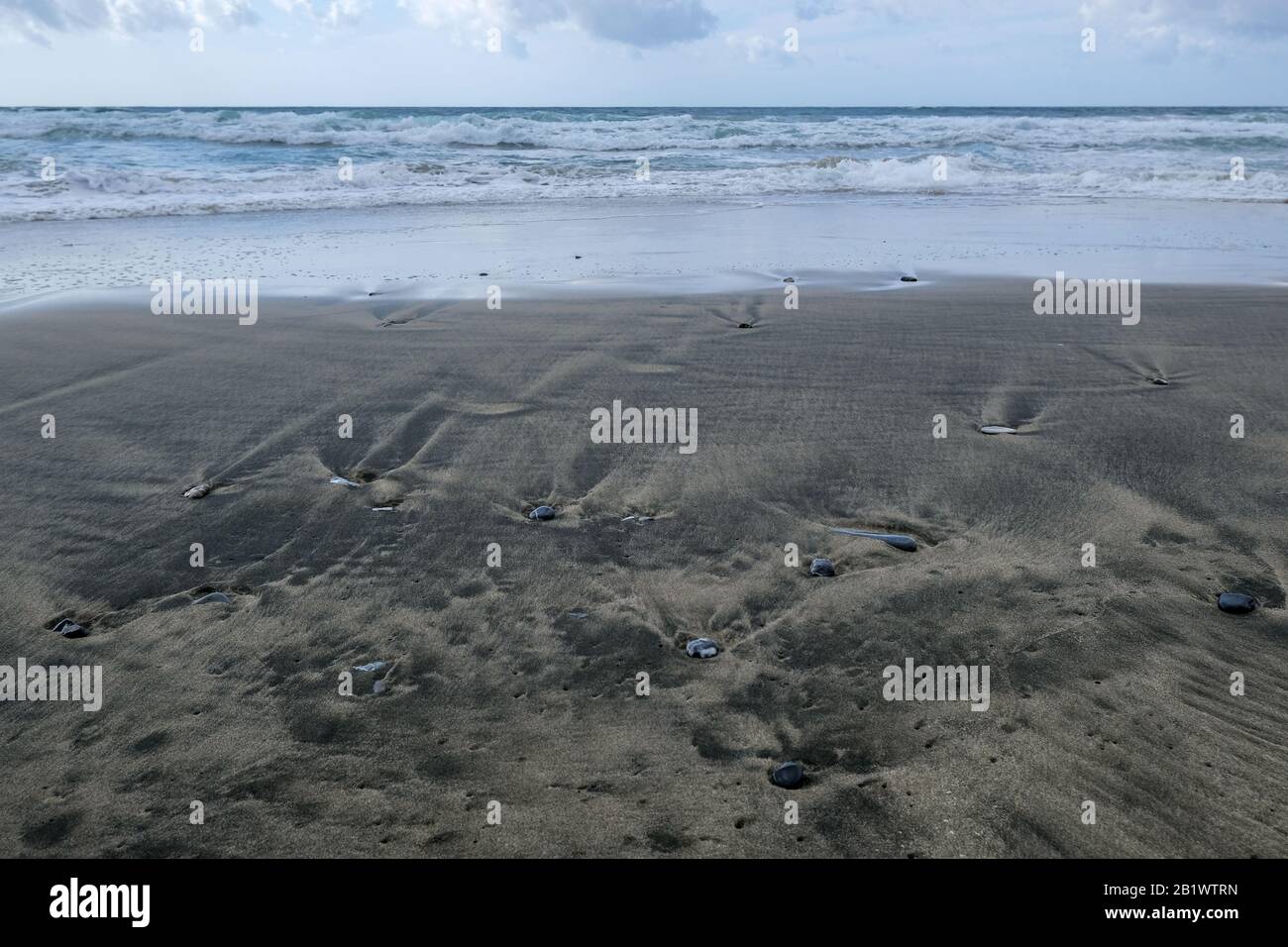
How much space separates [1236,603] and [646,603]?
182 centimetres

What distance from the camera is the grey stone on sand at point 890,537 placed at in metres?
3.29

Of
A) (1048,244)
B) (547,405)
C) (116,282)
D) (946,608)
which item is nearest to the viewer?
(946,608)

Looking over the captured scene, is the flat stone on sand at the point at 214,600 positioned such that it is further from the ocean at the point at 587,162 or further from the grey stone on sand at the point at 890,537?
the ocean at the point at 587,162

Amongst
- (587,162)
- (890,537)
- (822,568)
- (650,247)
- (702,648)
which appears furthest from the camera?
(587,162)

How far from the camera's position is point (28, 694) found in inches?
101

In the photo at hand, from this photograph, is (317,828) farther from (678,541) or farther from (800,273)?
(800,273)

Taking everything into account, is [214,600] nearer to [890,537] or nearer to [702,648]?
[702,648]

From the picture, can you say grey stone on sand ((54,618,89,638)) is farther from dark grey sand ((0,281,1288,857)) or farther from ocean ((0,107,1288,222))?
ocean ((0,107,1288,222))

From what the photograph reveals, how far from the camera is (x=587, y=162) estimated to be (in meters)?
21.5

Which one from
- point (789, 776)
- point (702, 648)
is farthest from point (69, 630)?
point (789, 776)

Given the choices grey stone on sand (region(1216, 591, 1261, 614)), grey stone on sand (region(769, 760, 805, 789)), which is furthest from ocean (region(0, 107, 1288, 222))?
grey stone on sand (region(769, 760, 805, 789))

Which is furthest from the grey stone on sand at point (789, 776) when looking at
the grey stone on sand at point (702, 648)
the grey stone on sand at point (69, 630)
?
the grey stone on sand at point (69, 630)
